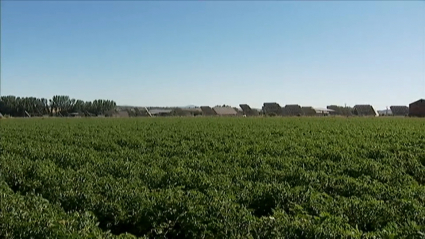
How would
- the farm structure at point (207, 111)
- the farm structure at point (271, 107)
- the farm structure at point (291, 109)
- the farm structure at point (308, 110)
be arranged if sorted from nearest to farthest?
1. the farm structure at point (308, 110)
2. the farm structure at point (291, 109)
3. the farm structure at point (271, 107)
4. the farm structure at point (207, 111)

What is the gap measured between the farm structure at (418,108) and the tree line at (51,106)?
81.1 metres

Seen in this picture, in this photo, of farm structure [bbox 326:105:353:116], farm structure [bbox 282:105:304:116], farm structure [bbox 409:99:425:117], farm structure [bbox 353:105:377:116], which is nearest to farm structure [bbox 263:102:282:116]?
farm structure [bbox 282:105:304:116]

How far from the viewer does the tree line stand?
107m

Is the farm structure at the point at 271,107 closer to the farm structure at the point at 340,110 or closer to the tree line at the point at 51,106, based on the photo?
the farm structure at the point at 340,110

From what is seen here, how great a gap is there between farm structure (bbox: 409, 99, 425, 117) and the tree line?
266 ft

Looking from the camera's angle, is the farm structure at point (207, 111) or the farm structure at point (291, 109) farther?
the farm structure at point (207, 111)

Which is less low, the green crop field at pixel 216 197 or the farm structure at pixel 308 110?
the farm structure at pixel 308 110

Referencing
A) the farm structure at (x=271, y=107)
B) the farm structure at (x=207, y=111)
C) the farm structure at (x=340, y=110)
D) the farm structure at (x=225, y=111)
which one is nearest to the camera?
the farm structure at (x=271, y=107)

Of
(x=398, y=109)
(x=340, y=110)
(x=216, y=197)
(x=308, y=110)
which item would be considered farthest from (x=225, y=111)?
(x=216, y=197)

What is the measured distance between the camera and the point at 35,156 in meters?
14.1

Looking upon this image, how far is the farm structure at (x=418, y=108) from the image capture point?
7285 cm

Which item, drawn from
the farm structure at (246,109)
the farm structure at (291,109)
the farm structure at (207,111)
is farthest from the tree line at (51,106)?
the farm structure at (291,109)

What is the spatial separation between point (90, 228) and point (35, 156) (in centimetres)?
A: 965

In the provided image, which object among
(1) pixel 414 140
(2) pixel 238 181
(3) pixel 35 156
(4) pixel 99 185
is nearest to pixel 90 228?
(4) pixel 99 185
